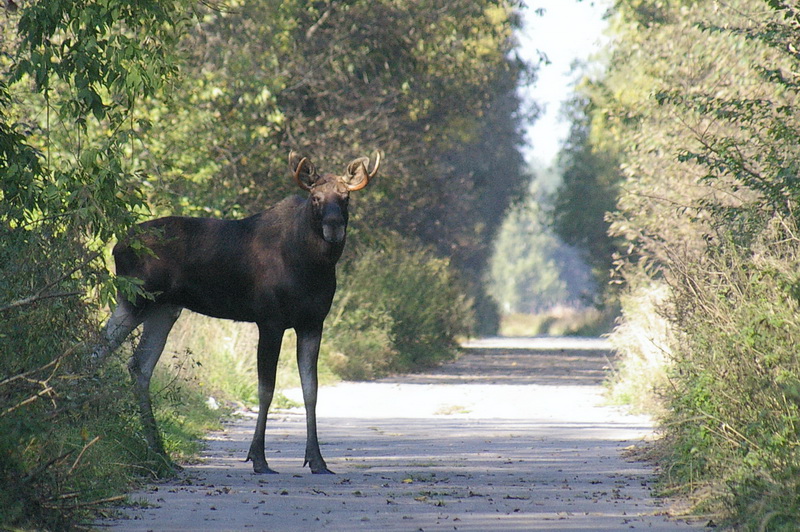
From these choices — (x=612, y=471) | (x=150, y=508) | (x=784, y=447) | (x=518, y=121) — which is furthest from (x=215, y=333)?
(x=518, y=121)

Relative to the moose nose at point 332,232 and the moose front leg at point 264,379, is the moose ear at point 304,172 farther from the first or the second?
the moose front leg at point 264,379

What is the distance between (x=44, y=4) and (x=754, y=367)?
5656 mm

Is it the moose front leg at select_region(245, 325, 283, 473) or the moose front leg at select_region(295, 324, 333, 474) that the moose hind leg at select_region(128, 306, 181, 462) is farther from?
the moose front leg at select_region(295, 324, 333, 474)

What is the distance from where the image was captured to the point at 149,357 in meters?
12.5

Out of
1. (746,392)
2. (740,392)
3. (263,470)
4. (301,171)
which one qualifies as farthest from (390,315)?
(746,392)

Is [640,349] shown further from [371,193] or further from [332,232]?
[371,193]

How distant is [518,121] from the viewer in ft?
220

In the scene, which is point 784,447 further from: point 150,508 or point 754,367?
point 150,508

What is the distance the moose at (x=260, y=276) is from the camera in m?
11.8

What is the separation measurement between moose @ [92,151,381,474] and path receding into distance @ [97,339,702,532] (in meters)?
0.94

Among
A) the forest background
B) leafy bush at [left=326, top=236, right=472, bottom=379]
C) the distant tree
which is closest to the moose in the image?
the forest background

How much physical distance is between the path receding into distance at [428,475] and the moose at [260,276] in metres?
0.94

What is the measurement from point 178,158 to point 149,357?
11.4m

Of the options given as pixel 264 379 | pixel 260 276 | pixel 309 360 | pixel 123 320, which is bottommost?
pixel 264 379
